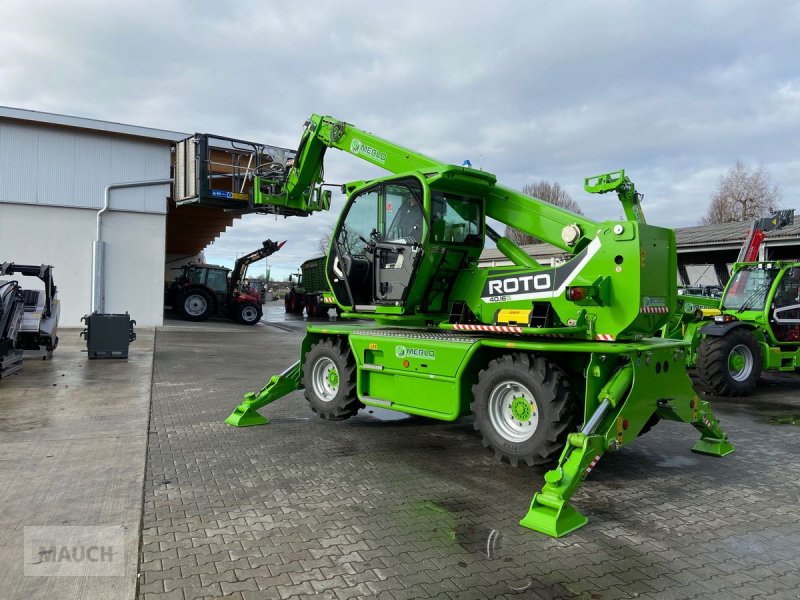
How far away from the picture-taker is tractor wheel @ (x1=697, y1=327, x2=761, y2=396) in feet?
29.9

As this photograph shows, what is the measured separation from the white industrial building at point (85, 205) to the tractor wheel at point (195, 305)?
11.2 feet

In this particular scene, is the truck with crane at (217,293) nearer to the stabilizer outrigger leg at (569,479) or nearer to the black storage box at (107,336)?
the black storage box at (107,336)

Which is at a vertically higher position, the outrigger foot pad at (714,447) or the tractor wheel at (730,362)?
the tractor wheel at (730,362)

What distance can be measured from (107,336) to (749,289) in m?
12.2

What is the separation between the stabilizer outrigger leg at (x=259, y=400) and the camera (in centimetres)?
692

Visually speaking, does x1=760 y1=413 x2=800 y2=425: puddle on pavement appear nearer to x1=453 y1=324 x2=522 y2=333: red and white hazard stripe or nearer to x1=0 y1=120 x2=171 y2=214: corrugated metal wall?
x1=453 y1=324 x2=522 y2=333: red and white hazard stripe

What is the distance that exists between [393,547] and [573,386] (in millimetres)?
2208

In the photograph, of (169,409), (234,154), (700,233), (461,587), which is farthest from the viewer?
(700,233)

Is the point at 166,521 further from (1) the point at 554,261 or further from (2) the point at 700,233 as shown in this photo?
(2) the point at 700,233

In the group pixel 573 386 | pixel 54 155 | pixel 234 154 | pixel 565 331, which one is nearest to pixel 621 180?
pixel 565 331

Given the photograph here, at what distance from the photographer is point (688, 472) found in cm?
541

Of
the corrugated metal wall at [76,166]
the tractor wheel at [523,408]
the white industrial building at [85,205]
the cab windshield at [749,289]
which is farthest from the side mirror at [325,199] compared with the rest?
the corrugated metal wall at [76,166]

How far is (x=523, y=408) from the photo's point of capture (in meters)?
5.20

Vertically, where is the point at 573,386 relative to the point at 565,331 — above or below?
below
